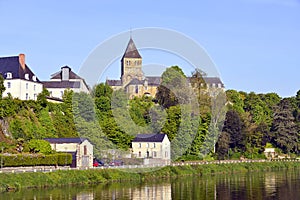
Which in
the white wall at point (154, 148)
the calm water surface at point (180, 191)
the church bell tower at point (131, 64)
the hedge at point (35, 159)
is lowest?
the calm water surface at point (180, 191)

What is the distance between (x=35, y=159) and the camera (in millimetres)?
42625

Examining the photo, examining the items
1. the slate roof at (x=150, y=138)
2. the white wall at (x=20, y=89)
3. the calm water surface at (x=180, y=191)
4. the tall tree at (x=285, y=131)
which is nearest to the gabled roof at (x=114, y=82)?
the tall tree at (x=285, y=131)

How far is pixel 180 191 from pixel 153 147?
66.6 ft

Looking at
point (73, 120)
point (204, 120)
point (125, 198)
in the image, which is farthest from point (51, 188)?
point (204, 120)

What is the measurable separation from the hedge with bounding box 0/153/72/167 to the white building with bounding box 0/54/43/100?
42.4 feet

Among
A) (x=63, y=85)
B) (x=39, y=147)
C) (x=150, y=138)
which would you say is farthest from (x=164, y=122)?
(x=39, y=147)

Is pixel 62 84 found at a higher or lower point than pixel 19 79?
higher

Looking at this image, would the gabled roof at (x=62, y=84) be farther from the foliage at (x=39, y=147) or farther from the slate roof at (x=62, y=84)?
the foliage at (x=39, y=147)

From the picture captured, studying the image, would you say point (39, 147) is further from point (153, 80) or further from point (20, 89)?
point (153, 80)

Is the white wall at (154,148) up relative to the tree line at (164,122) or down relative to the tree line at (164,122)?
down

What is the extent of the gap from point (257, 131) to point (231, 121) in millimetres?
6653

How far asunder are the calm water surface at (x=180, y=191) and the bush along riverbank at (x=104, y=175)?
127 cm

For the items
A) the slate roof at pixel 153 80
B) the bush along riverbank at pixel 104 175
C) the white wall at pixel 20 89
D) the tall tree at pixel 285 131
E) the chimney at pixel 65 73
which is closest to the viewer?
the bush along riverbank at pixel 104 175

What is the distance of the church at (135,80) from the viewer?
9512cm
